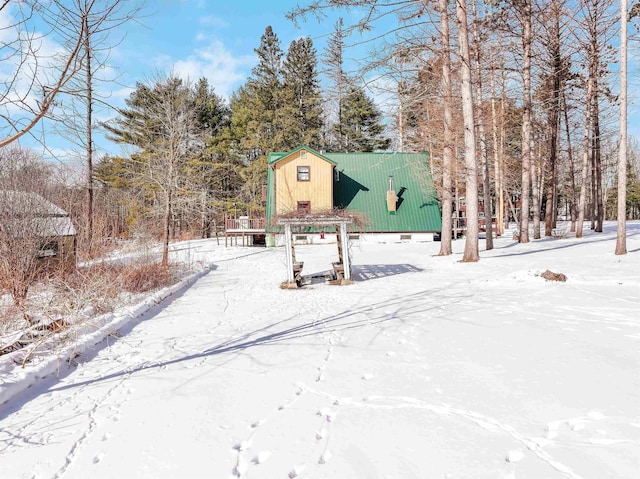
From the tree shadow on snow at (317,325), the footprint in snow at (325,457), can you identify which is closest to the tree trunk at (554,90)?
the tree shadow on snow at (317,325)

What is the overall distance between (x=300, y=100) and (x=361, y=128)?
6.58m

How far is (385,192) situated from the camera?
25.2 m

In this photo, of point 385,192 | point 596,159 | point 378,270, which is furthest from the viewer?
point 385,192

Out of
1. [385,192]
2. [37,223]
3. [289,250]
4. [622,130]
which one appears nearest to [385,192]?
[385,192]

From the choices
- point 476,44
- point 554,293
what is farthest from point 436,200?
point 554,293

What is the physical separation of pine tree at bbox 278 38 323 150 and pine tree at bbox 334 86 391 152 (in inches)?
112

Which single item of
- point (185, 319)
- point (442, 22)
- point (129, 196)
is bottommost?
point (185, 319)

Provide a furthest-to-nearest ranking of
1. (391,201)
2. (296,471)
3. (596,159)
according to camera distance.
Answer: (391,201)
(596,159)
(296,471)

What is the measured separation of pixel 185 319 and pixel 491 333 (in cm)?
447

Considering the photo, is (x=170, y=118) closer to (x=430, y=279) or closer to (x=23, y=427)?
(x=430, y=279)

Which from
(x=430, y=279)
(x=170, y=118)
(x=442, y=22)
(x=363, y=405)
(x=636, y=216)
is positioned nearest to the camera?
(x=363, y=405)

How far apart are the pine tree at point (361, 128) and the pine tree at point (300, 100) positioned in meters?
2.85

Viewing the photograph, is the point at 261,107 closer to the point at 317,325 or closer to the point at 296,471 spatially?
the point at 317,325

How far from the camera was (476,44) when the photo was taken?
13945mm
